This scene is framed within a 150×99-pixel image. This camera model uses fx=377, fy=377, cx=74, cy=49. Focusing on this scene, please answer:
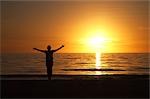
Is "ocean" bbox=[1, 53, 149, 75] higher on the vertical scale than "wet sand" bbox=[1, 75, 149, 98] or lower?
lower

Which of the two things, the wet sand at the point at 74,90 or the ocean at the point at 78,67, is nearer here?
the wet sand at the point at 74,90

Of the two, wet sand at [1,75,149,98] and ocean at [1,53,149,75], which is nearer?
wet sand at [1,75,149,98]

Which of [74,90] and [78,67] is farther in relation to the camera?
[78,67]

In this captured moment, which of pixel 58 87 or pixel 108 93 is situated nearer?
pixel 108 93

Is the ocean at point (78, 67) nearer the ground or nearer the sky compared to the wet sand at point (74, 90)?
nearer the ground

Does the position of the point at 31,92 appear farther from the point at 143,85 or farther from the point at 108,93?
the point at 143,85

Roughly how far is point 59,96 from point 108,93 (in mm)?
1497

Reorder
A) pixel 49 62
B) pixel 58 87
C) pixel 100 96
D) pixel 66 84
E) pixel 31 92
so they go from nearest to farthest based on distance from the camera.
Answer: pixel 100 96, pixel 31 92, pixel 58 87, pixel 66 84, pixel 49 62

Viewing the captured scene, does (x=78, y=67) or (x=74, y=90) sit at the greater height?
(x=74, y=90)

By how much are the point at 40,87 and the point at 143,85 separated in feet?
11.7

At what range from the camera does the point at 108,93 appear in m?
11.2

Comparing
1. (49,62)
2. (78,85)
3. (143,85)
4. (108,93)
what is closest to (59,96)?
(108,93)

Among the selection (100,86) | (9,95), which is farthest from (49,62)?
(9,95)

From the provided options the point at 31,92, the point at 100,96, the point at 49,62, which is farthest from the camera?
the point at 49,62
